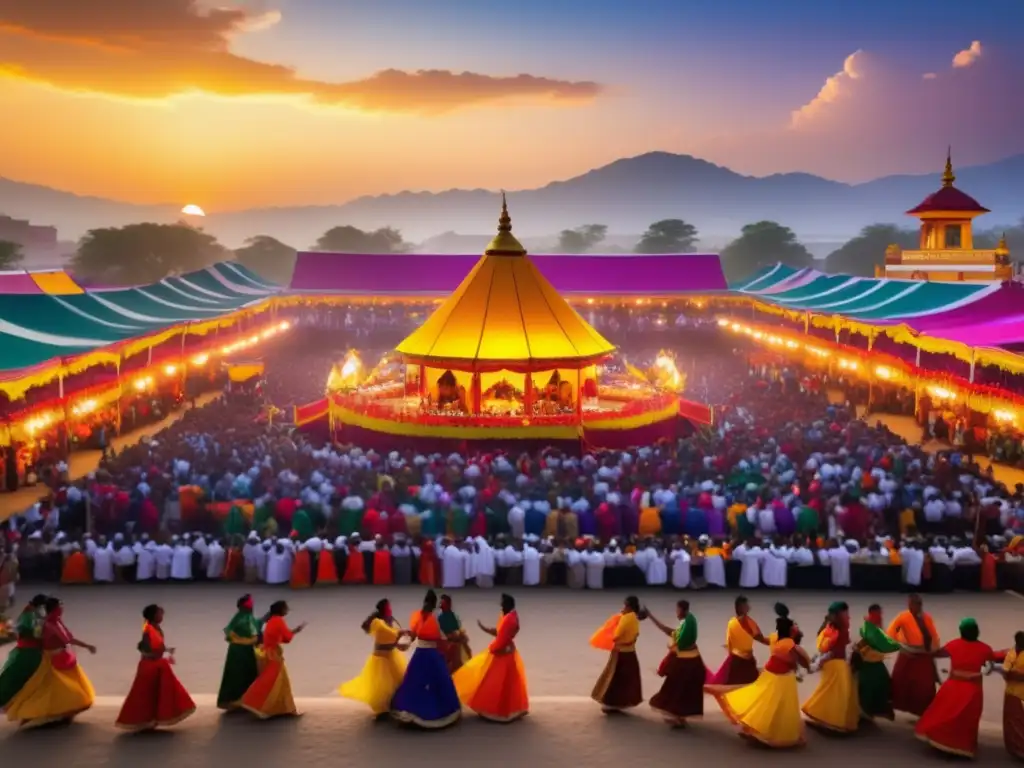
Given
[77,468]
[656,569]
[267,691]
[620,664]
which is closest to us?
[267,691]

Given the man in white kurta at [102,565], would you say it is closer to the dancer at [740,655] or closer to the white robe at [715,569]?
the white robe at [715,569]

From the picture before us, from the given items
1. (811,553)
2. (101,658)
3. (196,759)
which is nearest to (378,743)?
(196,759)

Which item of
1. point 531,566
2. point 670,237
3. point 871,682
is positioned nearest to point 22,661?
point 531,566

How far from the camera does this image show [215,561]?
14648mm

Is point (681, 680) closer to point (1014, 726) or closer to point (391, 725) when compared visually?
point (391, 725)

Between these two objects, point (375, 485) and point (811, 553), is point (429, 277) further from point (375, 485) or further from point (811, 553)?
point (811, 553)

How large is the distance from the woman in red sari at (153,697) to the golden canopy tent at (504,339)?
13938 millimetres

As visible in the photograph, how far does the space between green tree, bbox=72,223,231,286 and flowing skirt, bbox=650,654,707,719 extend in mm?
77597

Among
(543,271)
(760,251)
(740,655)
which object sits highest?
(760,251)

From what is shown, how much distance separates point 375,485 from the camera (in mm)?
18016

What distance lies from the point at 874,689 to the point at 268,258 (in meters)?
98.3

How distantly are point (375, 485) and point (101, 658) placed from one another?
6.90 metres

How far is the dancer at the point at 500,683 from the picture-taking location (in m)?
9.41

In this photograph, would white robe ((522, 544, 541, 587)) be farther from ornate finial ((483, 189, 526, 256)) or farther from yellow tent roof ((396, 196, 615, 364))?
ornate finial ((483, 189, 526, 256))
